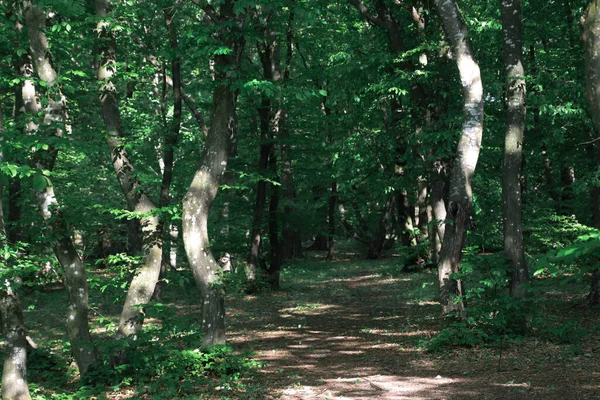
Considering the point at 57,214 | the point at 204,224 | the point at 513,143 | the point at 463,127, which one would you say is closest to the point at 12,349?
the point at 57,214

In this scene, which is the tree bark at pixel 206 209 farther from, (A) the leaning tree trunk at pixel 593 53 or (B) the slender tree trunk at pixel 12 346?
(A) the leaning tree trunk at pixel 593 53

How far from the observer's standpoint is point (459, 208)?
1010 centimetres

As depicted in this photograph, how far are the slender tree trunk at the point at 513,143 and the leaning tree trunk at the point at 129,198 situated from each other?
6.18 m

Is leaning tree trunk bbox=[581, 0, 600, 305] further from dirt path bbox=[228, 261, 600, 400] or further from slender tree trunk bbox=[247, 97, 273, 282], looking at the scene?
slender tree trunk bbox=[247, 97, 273, 282]

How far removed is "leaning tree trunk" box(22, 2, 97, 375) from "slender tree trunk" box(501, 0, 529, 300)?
285 inches

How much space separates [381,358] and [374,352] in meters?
0.54

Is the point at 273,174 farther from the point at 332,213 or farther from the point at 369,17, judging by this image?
the point at 332,213

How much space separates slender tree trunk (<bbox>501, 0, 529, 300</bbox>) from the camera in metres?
9.85

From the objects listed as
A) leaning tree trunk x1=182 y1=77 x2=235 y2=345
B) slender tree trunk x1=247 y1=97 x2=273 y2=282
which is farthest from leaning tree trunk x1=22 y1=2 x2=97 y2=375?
slender tree trunk x1=247 y1=97 x2=273 y2=282

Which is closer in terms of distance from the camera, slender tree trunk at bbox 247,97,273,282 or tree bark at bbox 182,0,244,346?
tree bark at bbox 182,0,244,346

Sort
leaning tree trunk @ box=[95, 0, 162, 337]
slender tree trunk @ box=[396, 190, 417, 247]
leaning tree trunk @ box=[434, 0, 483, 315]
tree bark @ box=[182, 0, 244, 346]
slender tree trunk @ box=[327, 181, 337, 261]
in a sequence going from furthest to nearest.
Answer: slender tree trunk @ box=[327, 181, 337, 261], slender tree trunk @ box=[396, 190, 417, 247], leaning tree trunk @ box=[434, 0, 483, 315], tree bark @ box=[182, 0, 244, 346], leaning tree trunk @ box=[95, 0, 162, 337]

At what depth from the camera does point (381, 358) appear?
33.1ft

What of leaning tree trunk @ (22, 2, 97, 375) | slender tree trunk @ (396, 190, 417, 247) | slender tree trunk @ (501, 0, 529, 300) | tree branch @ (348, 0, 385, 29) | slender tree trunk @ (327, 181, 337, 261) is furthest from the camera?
slender tree trunk @ (327, 181, 337, 261)

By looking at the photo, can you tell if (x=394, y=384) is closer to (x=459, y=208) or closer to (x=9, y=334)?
(x=459, y=208)
